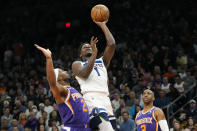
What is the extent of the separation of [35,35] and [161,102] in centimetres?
970

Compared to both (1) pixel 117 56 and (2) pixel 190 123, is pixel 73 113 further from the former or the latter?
(1) pixel 117 56

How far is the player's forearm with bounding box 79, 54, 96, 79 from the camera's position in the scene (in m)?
6.30

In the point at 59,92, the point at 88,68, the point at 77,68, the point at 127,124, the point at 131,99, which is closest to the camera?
the point at 59,92

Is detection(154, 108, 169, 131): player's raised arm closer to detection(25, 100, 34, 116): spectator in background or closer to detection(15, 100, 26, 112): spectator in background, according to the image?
detection(25, 100, 34, 116): spectator in background

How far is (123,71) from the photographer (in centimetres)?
1355

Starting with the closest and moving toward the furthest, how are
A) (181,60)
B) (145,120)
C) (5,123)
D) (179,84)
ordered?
(145,120) < (5,123) < (179,84) < (181,60)

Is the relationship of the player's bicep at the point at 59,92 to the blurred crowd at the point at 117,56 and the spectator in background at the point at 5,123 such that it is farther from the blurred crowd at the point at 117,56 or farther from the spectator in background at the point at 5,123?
the spectator in background at the point at 5,123

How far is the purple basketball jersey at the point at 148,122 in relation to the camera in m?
7.69

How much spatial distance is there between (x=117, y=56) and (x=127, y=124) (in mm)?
4258

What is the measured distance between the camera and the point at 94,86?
21.5 feet

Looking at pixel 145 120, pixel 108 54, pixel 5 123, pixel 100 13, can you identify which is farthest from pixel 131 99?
pixel 100 13

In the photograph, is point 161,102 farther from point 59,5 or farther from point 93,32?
point 59,5

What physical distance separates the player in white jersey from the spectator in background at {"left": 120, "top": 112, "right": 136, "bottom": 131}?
15.6 feet

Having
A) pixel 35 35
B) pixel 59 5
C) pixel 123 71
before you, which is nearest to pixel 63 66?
pixel 123 71
